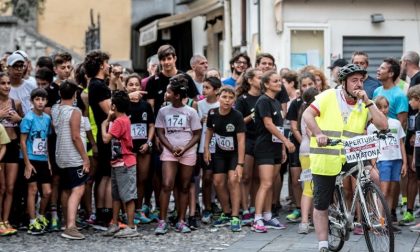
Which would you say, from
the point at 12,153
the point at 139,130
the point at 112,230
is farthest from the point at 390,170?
the point at 12,153

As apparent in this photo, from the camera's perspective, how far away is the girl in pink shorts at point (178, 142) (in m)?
12.1

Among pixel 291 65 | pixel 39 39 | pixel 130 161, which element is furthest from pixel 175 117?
pixel 39 39

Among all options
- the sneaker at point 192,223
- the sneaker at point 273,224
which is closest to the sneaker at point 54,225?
the sneaker at point 192,223

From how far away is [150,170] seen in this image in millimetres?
12781

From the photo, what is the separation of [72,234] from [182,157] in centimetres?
157

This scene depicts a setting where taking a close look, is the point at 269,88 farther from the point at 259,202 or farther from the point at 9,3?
the point at 9,3

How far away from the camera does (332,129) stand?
387 inches

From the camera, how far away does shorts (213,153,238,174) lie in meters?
12.4

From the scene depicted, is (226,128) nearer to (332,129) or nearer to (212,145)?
(212,145)

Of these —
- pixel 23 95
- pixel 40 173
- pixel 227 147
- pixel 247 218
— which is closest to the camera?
pixel 40 173

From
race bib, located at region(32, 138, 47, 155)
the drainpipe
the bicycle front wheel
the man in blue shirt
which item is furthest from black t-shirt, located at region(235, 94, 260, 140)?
the drainpipe

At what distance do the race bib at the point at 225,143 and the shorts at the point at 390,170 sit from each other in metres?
1.74

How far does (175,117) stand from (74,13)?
849 inches

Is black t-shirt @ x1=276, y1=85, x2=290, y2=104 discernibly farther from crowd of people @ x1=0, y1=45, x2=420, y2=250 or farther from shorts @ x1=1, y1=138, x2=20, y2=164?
shorts @ x1=1, y1=138, x2=20, y2=164
